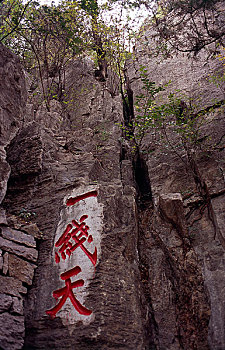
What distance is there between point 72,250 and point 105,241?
1.75 ft

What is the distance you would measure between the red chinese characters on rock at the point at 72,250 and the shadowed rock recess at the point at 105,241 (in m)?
0.02

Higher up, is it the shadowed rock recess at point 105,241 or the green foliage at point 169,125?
the green foliage at point 169,125

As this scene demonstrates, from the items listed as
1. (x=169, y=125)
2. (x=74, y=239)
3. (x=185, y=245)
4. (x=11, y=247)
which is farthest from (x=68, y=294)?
(x=169, y=125)

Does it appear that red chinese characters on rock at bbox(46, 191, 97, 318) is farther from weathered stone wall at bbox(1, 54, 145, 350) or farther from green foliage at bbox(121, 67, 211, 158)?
green foliage at bbox(121, 67, 211, 158)

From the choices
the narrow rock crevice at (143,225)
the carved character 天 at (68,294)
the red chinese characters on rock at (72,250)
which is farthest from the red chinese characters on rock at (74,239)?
the narrow rock crevice at (143,225)

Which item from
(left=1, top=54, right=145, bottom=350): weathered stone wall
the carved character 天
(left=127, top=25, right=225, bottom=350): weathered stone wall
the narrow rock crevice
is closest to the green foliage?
(left=127, top=25, right=225, bottom=350): weathered stone wall

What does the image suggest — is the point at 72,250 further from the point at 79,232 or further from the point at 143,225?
the point at 143,225

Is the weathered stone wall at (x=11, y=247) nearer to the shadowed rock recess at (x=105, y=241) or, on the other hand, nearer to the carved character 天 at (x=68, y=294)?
the shadowed rock recess at (x=105, y=241)

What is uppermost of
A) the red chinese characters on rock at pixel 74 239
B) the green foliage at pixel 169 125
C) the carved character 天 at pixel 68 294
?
the green foliage at pixel 169 125

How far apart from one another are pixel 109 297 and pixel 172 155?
352cm

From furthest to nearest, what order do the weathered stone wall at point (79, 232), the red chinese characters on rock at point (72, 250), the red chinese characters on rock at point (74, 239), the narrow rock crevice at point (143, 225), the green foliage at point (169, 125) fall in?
the green foliage at point (169, 125) < the red chinese characters on rock at point (74, 239) < the narrow rock crevice at point (143, 225) < the red chinese characters on rock at point (72, 250) < the weathered stone wall at point (79, 232)

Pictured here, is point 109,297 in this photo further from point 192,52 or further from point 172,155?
point 192,52

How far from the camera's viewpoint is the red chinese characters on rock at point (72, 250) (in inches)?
162

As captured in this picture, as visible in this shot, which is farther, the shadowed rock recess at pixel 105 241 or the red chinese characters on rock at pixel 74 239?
the red chinese characters on rock at pixel 74 239
